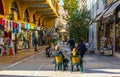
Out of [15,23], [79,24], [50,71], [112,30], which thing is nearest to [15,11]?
→ [79,24]

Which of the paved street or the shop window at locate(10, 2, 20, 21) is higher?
the shop window at locate(10, 2, 20, 21)

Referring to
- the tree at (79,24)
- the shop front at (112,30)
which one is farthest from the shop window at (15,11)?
the shop front at (112,30)

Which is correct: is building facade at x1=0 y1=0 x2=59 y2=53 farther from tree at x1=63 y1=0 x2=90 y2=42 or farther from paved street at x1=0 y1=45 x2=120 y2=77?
paved street at x1=0 y1=45 x2=120 y2=77

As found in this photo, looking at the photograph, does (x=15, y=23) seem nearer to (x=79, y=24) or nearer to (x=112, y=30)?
(x=112, y=30)

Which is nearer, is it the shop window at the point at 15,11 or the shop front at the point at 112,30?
the shop front at the point at 112,30

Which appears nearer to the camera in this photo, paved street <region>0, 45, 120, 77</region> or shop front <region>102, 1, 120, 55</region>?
paved street <region>0, 45, 120, 77</region>

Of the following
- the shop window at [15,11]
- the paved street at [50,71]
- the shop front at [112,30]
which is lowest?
the paved street at [50,71]

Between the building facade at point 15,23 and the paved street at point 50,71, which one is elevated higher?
the building facade at point 15,23

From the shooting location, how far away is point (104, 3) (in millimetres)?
41250

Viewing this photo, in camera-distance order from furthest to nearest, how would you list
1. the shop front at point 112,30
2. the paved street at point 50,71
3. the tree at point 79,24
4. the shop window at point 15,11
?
the tree at point 79,24 < the shop window at point 15,11 < the shop front at point 112,30 < the paved street at point 50,71

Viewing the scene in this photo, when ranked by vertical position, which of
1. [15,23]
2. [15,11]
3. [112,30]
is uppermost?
[15,11]

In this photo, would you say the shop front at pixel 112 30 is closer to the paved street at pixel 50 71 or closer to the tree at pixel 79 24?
the tree at pixel 79 24

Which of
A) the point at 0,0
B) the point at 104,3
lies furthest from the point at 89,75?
the point at 104,3

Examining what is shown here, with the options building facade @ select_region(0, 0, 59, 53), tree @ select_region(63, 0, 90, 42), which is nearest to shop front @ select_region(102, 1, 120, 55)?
tree @ select_region(63, 0, 90, 42)
